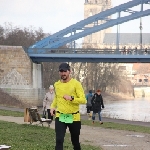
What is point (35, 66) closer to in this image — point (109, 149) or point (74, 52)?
point (74, 52)

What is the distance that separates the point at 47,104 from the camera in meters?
21.8

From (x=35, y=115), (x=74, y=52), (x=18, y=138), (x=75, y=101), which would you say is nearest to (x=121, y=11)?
(x=74, y=52)

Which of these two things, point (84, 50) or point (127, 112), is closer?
point (127, 112)

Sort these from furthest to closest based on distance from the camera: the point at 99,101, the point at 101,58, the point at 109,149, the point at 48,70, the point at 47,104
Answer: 1. the point at 48,70
2. the point at 101,58
3. the point at 99,101
4. the point at 47,104
5. the point at 109,149

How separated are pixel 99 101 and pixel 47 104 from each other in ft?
11.6

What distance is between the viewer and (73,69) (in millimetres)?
85750

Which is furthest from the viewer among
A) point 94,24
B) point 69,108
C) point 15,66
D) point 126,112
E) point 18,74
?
point 94,24

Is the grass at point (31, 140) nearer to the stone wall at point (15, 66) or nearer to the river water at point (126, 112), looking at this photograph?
the river water at point (126, 112)

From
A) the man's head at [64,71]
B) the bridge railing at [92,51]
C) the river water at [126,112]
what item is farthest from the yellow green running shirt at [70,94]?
the bridge railing at [92,51]

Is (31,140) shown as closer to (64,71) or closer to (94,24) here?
(64,71)

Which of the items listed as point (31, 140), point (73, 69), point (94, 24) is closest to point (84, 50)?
point (94, 24)

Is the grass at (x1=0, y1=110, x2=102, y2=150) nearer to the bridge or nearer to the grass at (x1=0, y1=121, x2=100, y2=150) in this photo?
the grass at (x1=0, y1=121, x2=100, y2=150)

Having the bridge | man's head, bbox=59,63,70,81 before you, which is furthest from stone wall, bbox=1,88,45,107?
man's head, bbox=59,63,70,81

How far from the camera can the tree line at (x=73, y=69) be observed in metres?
74.2
